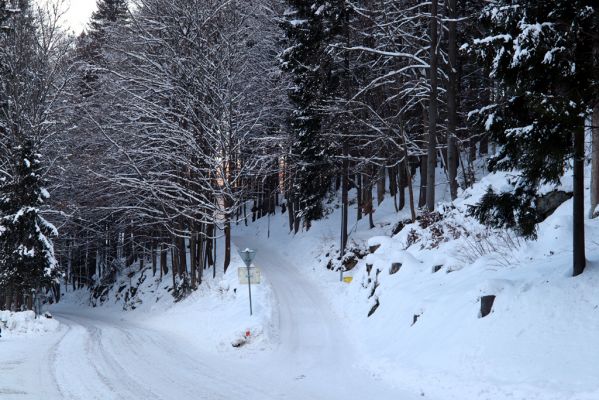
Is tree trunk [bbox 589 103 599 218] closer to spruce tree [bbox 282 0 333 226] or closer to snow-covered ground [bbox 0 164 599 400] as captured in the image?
snow-covered ground [bbox 0 164 599 400]

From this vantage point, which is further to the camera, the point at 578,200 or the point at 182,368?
the point at 182,368

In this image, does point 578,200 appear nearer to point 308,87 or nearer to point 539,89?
point 539,89

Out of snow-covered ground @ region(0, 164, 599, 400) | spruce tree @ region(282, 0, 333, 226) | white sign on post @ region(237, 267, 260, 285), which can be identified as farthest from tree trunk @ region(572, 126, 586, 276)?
spruce tree @ region(282, 0, 333, 226)

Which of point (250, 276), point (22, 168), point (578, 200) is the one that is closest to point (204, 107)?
point (250, 276)

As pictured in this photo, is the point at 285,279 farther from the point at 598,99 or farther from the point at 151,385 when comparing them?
the point at 598,99

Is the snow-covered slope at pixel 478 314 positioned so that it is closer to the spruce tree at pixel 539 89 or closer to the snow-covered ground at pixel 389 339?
the snow-covered ground at pixel 389 339

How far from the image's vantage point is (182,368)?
37.0ft

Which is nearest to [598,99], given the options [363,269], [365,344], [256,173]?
[365,344]

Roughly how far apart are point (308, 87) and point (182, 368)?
17138mm

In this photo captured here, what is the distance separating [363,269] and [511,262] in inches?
304

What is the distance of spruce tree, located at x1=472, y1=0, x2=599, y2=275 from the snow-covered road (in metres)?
4.12

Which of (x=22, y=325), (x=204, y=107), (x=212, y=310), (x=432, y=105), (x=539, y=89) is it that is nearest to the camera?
(x=539, y=89)

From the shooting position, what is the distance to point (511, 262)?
11.8 m

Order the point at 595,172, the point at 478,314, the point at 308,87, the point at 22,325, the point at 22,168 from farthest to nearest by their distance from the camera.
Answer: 1. the point at 308,87
2. the point at 22,168
3. the point at 22,325
4. the point at 595,172
5. the point at 478,314
